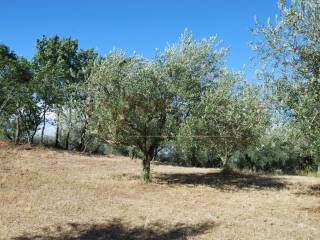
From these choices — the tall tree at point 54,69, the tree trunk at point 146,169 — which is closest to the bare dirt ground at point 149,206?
the tree trunk at point 146,169

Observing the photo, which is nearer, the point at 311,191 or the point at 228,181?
the point at 311,191

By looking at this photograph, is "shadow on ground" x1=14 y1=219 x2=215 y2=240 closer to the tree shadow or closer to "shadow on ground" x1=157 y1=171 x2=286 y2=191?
"shadow on ground" x1=157 y1=171 x2=286 y2=191

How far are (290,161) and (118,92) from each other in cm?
3729

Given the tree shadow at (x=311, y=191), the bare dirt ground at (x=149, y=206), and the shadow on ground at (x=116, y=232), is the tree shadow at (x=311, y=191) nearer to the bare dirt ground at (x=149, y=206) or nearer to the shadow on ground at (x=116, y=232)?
the bare dirt ground at (x=149, y=206)

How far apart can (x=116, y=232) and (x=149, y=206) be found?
12.6 feet

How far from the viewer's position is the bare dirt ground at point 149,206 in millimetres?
13234

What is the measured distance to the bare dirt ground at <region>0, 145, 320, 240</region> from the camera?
1323cm

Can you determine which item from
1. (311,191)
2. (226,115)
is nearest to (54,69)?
(226,115)

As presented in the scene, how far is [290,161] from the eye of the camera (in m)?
53.6

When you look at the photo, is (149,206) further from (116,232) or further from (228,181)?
(228,181)

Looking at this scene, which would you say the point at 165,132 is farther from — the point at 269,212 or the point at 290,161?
the point at 290,161

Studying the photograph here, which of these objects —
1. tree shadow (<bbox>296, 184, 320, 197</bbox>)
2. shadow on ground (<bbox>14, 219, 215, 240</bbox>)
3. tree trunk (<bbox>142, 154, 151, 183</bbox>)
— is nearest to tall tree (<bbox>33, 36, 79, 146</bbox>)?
tree trunk (<bbox>142, 154, 151, 183</bbox>)

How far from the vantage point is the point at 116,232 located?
43.6ft

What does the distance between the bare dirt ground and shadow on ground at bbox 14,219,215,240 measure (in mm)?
29
